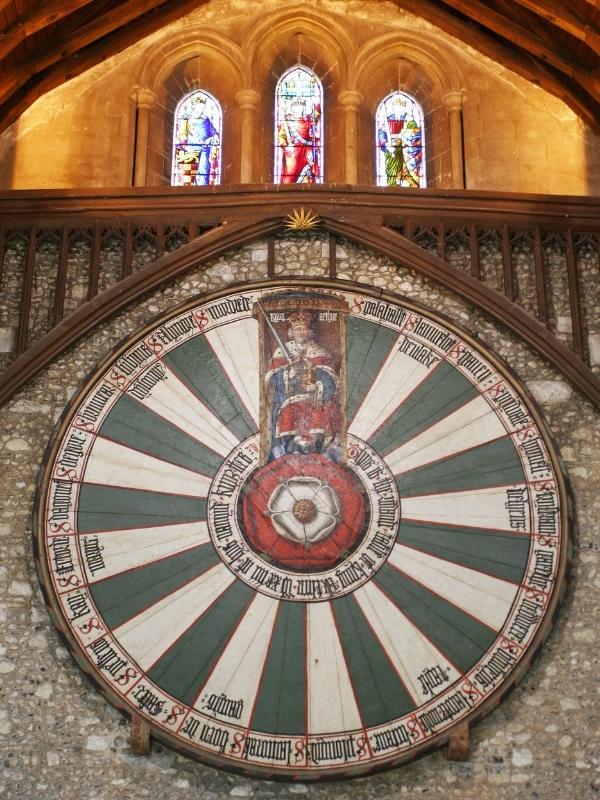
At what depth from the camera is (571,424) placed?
7.64 metres

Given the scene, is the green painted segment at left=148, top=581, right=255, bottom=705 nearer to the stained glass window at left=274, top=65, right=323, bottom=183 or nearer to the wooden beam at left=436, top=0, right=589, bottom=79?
the stained glass window at left=274, top=65, right=323, bottom=183

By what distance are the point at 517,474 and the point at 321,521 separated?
1116 mm

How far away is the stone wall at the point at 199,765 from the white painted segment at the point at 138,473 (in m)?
0.34

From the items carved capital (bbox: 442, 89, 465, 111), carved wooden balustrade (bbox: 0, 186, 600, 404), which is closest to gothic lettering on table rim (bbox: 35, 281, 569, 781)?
carved wooden balustrade (bbox: 0, 186, 600, 404)

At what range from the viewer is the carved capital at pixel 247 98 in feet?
28.7

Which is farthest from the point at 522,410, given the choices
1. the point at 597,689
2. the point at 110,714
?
the point at 110,714

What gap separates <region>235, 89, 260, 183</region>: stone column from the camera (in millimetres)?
8539

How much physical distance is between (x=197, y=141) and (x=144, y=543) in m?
2.89

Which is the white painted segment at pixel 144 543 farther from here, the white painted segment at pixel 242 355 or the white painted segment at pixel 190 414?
the white painted segment at pixel 242 355

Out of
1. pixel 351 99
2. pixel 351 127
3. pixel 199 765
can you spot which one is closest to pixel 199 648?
pixel 199 765

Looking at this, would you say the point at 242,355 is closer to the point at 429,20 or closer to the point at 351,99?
the point at 351,99

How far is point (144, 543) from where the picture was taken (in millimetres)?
7406

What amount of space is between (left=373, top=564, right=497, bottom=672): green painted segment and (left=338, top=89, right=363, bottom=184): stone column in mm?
2639

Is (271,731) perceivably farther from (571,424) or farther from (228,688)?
(571,424)
